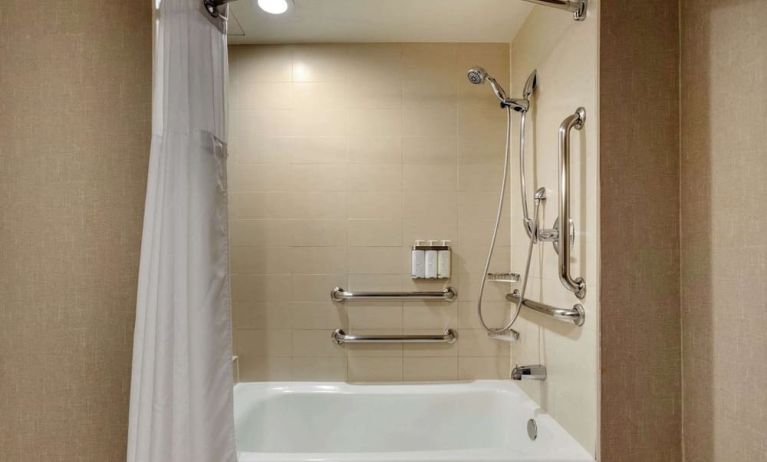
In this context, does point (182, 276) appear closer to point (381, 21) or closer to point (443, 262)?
point (443, 262)

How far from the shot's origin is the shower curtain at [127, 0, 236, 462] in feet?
3.37

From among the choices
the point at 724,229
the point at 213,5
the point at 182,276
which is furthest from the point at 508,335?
the point at 213,5

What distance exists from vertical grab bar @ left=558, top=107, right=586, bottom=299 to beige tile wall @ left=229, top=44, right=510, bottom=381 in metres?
0.75

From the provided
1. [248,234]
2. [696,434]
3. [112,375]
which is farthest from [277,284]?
[696,434]

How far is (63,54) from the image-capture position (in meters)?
1.10

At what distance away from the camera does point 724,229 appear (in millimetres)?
1072

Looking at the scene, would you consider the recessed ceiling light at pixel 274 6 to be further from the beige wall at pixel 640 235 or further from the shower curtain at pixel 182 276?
the beige wall at pixel 640 235

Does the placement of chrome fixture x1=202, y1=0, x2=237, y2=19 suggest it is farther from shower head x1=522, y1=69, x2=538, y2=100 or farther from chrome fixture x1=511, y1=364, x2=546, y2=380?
chrome fixture x1=511, y1=364, x2=546, y2=380

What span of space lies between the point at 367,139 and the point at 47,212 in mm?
1373

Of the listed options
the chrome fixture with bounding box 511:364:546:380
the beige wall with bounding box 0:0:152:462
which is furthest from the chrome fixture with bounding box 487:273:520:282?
the beige wall with bounding box 0:0:152:462

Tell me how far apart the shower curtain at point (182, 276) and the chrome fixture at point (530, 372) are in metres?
1.08

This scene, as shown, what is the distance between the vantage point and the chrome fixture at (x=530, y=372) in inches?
66.5

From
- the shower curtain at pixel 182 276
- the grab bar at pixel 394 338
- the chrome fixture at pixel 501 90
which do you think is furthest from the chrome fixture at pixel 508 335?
the shower curtain at pixel 182 276

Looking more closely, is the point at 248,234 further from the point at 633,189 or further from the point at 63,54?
the point at 633,189
